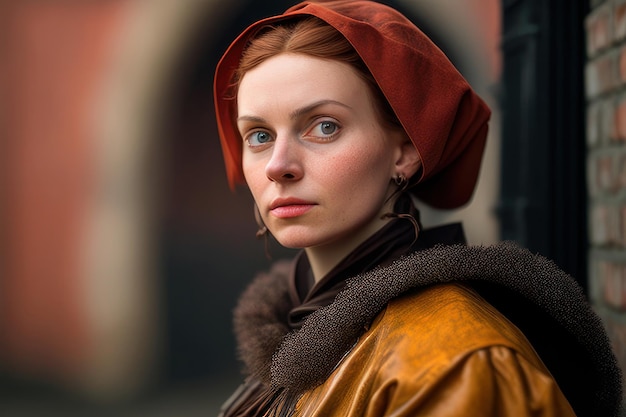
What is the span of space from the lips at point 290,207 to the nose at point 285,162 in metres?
0.05

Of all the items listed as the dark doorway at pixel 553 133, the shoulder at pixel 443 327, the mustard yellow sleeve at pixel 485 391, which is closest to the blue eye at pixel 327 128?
the shoulder at pixel 443 327

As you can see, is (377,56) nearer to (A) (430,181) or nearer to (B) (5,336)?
(A) (430,181)

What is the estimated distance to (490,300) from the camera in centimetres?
145

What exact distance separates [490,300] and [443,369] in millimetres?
349

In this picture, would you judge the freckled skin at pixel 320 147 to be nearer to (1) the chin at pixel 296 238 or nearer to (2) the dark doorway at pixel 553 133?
(1) the chin at pixel 296 238

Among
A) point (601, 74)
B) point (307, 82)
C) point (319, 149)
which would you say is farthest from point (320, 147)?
point (601, 74)

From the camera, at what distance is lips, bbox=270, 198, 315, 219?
1.54 metres

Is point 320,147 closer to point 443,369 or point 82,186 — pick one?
point 443,369

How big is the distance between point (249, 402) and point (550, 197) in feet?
3.58

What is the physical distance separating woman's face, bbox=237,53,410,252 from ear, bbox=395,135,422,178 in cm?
4

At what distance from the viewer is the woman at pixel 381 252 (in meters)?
1.20

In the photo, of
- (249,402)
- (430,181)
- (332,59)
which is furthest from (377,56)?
(249,402)

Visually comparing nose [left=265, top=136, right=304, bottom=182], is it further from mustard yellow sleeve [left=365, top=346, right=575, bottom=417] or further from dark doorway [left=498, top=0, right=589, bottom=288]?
dark doorway [left=498, top=0, right=589, bottom=288]

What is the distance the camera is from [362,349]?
1.33 metres
